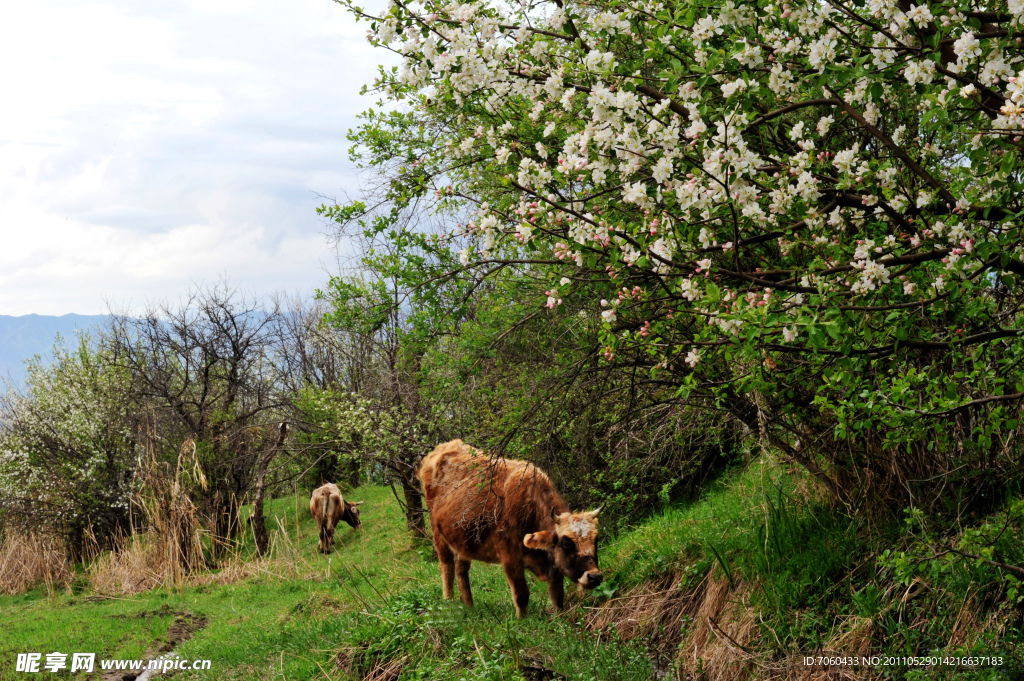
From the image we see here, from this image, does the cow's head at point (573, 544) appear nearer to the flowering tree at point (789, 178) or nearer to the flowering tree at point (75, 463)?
the flowering tree at point (789, 178)

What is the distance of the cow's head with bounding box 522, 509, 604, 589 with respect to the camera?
21.8 ft

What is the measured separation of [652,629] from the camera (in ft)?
20.6

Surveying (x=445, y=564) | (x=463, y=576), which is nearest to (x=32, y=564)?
(x=445, y=564)

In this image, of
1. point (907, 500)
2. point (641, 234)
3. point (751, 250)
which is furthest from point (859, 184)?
point (907, 500)

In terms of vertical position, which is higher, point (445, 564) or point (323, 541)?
point (445, 564)

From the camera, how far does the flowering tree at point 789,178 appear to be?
337cm

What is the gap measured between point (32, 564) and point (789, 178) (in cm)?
1811

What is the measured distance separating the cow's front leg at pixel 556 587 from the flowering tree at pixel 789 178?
9.73 feet

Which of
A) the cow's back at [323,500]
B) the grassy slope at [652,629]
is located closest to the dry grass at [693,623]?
the grassy slope at [652,629]

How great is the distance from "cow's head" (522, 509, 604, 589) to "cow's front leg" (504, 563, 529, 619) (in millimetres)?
474

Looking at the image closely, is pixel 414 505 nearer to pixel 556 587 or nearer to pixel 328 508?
pixel 328 508

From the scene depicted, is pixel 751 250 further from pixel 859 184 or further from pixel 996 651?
pixel 996 651

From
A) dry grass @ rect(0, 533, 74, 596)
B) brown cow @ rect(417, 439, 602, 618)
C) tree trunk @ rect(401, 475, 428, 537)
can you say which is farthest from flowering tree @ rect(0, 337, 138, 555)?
brown cow @ rect(417, 439, 602, 618)

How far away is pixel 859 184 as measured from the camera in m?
3.75
